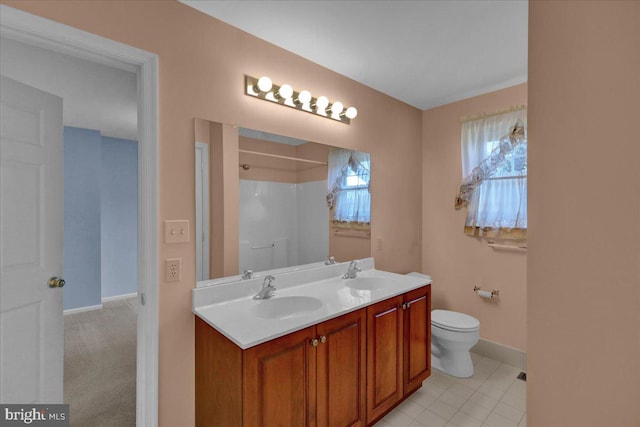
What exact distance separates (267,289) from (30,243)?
1264mm

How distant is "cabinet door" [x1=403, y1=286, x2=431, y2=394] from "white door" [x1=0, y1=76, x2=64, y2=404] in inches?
82.7

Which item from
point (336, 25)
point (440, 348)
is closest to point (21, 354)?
point (336, 25)

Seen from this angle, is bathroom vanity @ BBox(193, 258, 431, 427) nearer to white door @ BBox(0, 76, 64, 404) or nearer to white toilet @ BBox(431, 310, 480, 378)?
white toilet @ BBox(431, 310, 480, 378)

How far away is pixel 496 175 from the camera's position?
2.47 m

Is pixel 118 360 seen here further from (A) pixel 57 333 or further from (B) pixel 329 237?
(B) pixel 329 237

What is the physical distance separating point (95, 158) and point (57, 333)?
9.68 ft

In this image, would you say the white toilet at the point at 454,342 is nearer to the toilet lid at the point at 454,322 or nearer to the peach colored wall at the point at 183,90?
the toilet lid at the point at 454,322

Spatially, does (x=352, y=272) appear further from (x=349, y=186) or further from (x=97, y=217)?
(x=97, y=217)

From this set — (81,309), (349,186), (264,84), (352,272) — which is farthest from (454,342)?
(81,309)

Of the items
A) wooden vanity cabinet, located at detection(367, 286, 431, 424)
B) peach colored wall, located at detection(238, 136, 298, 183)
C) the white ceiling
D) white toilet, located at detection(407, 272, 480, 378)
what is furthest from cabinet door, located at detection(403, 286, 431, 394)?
the white ceiling

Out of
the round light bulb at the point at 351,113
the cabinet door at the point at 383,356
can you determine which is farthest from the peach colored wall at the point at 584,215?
the round light bulb at the point at 351,113

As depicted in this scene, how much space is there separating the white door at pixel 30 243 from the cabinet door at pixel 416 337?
2101 millimetres

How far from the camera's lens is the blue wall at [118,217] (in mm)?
4078

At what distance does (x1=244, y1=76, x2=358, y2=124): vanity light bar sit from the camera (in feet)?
5.69
